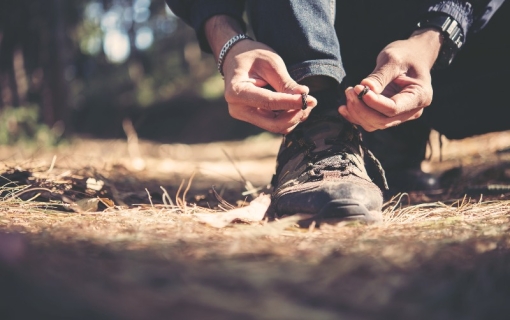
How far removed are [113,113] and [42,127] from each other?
8451 mm

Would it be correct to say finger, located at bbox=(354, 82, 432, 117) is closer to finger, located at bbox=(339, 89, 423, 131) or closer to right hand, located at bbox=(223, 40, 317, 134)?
finger, located at bbox=(339, 89, 423, 131)

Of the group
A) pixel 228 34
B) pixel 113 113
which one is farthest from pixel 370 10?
pixel 113 113

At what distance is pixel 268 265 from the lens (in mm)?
740

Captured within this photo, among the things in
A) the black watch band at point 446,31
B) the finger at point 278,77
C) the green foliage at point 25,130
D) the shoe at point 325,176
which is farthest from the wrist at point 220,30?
the green foliage at point 25,130

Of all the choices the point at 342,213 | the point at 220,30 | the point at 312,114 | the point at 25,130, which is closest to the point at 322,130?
the point at 312,114

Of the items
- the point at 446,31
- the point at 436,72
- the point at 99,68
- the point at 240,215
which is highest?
the point at 446,31

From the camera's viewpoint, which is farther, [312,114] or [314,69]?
[312,114]

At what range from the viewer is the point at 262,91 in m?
1.26

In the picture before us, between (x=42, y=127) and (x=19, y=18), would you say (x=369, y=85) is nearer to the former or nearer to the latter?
(x=42, y=127)

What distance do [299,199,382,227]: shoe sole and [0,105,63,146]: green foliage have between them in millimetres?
5223

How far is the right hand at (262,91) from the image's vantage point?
1253 mm

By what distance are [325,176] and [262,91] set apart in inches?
12.6

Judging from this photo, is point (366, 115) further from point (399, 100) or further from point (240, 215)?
point (240, 215)

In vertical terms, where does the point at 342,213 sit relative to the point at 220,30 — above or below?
below
